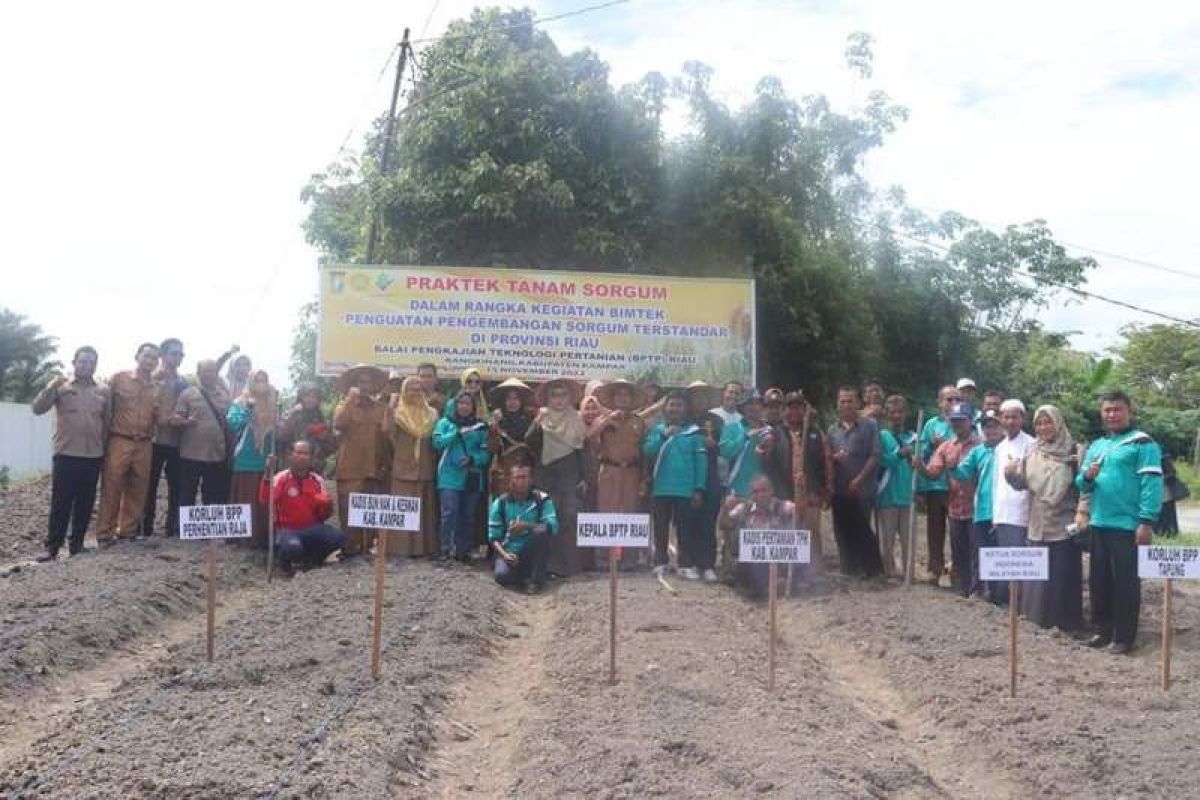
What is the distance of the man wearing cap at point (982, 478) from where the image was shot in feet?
32.0

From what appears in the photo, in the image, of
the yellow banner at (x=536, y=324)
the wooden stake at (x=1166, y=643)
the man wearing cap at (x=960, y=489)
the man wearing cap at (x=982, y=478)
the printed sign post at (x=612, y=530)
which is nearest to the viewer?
the wooden stake at (x=1166, y=643)

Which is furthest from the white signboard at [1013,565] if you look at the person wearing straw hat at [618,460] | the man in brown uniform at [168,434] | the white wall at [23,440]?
the white wall at [23,440]

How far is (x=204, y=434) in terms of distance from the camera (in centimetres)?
1111

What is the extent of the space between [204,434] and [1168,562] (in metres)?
8.01

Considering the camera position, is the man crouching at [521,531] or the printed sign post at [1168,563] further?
the man crouching at [521,531]

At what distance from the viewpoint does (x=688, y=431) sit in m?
10.7

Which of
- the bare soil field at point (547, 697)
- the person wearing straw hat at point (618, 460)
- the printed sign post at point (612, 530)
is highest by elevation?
the person wearing straw hat at point (618, 460)

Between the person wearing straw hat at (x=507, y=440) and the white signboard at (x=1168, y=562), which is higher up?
the person wearing straw hat at (x=507, y=440)

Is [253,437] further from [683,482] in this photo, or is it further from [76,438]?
[683,482]

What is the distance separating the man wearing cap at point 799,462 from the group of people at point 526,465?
0.05 feet

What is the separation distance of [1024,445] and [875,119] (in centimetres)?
1089

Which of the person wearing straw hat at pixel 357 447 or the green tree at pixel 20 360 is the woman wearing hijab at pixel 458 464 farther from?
the green tree at pixel 20 360

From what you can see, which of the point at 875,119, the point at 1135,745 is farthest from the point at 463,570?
the point at 875,119

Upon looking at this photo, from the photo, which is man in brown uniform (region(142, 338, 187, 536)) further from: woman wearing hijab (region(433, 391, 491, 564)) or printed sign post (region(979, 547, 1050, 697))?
printed sign post (region(979, 547, 1050, 697))
